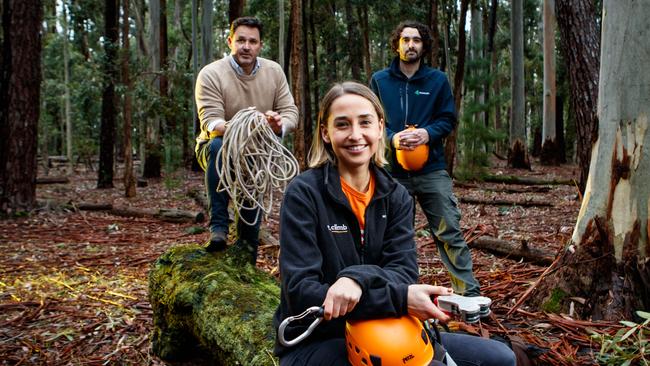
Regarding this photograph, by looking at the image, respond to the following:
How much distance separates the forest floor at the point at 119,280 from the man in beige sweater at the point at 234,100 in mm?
1077

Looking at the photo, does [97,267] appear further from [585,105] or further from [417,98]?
[585,105]

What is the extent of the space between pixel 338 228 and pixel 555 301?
7.63 feet

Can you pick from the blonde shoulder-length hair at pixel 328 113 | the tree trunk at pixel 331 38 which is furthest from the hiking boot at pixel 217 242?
the tree trunk at pixel 331 38

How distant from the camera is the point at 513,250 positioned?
18.5 ft

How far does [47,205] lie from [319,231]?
30.5 ft

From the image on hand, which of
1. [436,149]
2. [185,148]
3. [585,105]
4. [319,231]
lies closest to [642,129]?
[436,149]

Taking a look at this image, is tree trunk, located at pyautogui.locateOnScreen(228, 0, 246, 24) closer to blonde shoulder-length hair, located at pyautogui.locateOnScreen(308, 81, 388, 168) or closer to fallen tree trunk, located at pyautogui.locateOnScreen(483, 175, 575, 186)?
fallen tree trunk, located at pyautogui.locateOnScreen(483, 175, 575, 186)

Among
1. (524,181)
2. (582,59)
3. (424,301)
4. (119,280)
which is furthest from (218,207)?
(524,181)

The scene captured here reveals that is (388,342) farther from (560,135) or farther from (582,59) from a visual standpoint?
(560,135)

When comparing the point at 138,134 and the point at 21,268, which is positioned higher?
the point at 138,134

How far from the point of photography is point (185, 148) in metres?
25.6

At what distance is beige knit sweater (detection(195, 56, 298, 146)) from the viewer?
440cm

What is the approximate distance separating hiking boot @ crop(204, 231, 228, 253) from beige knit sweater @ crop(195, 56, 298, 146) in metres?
0.80

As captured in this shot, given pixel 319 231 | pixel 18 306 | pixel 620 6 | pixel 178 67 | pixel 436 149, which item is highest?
pixel 178 67
